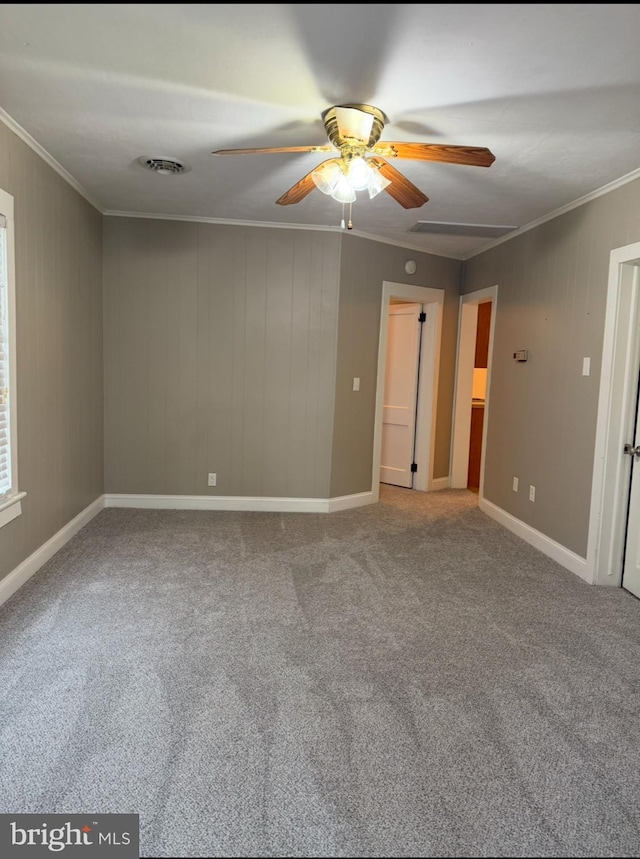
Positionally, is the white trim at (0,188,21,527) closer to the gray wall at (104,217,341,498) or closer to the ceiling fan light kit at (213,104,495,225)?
the ceiling fan light kit at (213,104,495,225)

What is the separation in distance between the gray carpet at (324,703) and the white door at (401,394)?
2281 millimetres

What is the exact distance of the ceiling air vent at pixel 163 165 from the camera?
124 inches

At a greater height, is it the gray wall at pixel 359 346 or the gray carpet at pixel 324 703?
the gray wall at pixel 359 346

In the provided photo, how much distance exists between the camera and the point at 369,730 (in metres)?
1.95

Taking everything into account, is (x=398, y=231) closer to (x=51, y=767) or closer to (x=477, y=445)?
(x=477, y=445)

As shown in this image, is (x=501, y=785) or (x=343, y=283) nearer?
(x=501, y=785)

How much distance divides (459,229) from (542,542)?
8.39 ft

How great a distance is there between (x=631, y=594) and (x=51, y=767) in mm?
3182

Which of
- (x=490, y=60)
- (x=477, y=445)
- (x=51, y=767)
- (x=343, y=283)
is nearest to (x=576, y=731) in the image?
(x=51, y=767)

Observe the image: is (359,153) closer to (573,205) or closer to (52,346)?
(573,205)

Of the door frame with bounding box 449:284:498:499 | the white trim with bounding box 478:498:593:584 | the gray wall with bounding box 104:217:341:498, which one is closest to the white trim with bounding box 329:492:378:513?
the gray wall with bounding box 104:217:341:498

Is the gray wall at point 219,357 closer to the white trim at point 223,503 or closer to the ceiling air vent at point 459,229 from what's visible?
the white trim at point 223,503

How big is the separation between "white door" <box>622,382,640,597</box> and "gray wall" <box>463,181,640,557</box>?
237 mm

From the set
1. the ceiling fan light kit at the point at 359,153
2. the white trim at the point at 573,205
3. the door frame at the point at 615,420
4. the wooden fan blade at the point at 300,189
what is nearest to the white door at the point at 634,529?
the door frame at the point at 615,420
